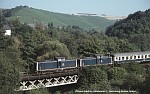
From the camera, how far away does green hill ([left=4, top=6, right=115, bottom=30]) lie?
4013 inches

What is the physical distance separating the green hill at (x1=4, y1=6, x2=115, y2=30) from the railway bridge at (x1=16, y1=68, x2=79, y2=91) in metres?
75.2

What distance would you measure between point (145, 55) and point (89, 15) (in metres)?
122

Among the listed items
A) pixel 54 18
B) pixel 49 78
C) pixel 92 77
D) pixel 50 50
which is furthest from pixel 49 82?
pixel 54 18

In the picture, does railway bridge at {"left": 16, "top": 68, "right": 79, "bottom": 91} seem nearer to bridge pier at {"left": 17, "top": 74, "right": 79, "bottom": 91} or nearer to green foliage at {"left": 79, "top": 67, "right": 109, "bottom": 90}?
bridge pier at {"left": 17, "top": 74, "right": 79, "bottom": 91}

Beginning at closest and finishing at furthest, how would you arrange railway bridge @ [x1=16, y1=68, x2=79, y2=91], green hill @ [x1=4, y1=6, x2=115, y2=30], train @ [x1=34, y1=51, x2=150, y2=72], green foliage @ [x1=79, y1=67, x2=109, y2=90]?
1. railway bridge @ [x1=16, y1=68, x2=79, y2=91]
2. green foliage @ [x1=79, y1=67, x2=109, y2=90]
3. train @ [x1=34, y1=51, x2=150, y2=72]
4. green hill @ [x1=4, y1=6, x2=115, y2=30]

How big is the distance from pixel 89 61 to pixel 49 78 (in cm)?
380

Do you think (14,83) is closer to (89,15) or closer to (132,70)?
(132,70)

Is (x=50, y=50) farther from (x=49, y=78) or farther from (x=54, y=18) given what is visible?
(x=54, y=18)

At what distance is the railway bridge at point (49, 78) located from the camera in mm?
18553

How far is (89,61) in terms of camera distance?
2252cm

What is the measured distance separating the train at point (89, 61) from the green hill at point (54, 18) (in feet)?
235

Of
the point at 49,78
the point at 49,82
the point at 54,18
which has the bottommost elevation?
the point at 49,82

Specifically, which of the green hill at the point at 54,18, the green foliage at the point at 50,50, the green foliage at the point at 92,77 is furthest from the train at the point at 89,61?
the green hill at the point at 54,18

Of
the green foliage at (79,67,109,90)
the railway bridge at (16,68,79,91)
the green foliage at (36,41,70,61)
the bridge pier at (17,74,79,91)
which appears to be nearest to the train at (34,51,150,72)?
the railway bridge at (16,68,79,91)
